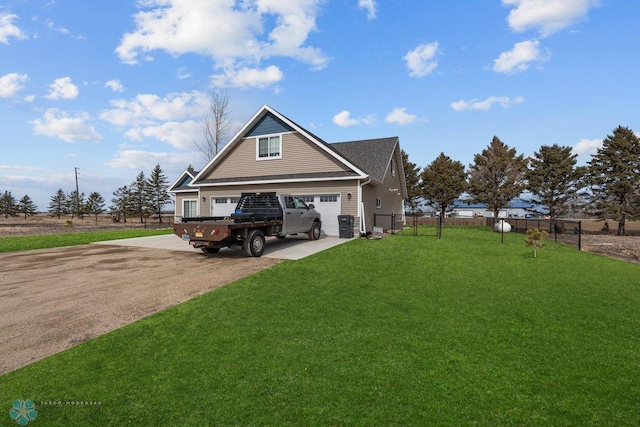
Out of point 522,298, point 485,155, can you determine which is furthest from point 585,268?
point 485,155

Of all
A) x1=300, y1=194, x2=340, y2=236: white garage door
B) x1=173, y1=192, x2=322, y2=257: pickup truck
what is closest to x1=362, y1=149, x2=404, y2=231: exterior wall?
x1=300, y1=194, x2=340, y2=236: white garage door

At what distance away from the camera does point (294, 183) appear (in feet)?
58.5

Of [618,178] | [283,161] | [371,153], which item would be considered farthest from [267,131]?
[618,178]

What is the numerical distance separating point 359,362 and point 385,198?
18.8 m

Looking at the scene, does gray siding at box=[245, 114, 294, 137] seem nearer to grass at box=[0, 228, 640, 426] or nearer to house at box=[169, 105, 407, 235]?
house at box=[169, 105, 407, 235]

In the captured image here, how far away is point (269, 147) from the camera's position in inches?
752

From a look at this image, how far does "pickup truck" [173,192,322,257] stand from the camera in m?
9.76

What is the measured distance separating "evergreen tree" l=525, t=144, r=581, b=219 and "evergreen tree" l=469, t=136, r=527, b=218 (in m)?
1.24

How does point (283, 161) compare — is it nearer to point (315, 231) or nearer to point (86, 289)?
point (315, 231)

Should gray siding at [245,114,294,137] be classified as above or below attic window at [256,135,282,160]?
above

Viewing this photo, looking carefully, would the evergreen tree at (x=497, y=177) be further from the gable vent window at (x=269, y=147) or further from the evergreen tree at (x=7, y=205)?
the evergreen tree at (x=7, y=205)

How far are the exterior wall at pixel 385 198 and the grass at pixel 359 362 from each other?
11247 mm

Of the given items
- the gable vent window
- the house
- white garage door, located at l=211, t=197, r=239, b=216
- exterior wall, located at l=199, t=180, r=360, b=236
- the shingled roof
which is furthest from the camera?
the shingled roof

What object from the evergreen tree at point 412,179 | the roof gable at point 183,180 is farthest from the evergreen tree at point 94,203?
the evergreen tree at point 412,179
